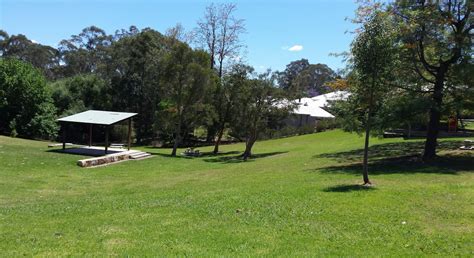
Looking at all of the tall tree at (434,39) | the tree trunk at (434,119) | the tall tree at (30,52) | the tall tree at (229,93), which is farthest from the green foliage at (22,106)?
the tall tree at (30,52)

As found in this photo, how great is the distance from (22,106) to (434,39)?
123ft

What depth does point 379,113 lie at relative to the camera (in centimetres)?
2169

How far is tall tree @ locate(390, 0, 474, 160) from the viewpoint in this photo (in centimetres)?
2075

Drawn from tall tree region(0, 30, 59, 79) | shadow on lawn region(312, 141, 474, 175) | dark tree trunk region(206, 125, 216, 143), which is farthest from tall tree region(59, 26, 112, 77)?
shadow on lawn region(312, 141, 474, 175)

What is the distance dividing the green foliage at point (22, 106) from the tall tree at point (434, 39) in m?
34.8

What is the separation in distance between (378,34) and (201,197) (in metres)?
7.13

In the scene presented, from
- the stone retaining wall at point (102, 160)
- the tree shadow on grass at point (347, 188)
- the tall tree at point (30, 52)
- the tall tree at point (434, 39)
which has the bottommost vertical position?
the stone retaining wall at point (102, 160)

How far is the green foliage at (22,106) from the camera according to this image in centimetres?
4369

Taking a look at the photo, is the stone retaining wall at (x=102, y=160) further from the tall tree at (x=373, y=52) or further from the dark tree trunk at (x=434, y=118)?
the dark tree trunk at (x=434, y=118)

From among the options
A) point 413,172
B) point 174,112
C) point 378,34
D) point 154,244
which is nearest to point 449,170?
point 413,172

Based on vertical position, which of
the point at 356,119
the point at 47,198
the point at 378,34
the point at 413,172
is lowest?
the point at 47,198

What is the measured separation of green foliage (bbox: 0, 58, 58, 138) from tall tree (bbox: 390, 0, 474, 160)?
34798 millimetres

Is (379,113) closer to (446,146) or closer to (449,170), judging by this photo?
(449,170)

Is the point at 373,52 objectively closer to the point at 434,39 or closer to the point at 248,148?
the point at 434,39
